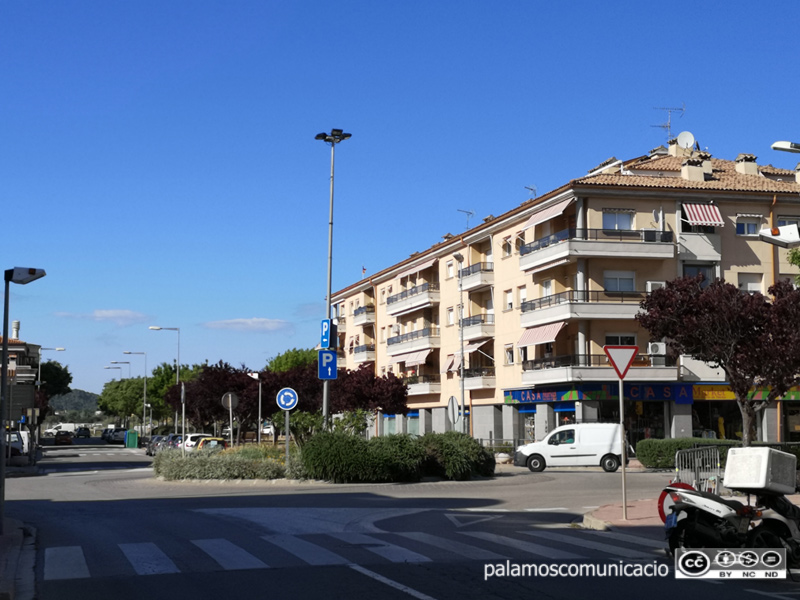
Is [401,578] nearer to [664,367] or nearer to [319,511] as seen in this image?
[319,511]

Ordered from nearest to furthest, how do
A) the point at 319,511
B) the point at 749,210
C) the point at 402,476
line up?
the point at 319,511 → the point at 402,476 → the point at 749,210

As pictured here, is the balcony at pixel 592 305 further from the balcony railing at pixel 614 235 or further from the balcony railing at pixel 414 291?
the balcony railing at pixel 414 291

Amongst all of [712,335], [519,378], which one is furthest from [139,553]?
[519,378]

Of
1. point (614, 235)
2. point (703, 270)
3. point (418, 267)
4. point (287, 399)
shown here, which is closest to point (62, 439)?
point (418, 267)

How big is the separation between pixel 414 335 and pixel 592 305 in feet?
71.7

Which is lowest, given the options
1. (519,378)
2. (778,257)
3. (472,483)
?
(472,483)

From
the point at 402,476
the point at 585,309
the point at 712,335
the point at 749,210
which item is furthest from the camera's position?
the point at 749,210

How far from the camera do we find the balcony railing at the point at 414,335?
63.5m

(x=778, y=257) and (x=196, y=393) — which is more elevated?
(x=778, y=257)

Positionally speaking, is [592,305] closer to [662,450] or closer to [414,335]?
[662,450]

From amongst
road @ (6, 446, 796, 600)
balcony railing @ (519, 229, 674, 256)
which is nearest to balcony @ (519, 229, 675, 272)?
balcony railing @ (519, 229, 674, 256)

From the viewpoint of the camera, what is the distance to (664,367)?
4547cm

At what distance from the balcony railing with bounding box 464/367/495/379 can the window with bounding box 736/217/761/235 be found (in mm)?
15853

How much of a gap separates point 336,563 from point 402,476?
16138 millimetres
